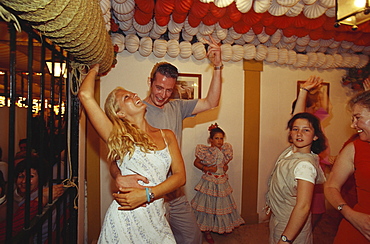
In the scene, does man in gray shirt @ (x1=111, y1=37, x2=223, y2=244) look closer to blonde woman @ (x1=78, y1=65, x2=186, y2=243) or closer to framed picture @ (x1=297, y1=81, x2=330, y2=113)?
blonde woman @ (x1=78, y1=65, x2=186, y2=243)

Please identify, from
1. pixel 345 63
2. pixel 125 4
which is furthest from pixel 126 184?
pixel 345 63

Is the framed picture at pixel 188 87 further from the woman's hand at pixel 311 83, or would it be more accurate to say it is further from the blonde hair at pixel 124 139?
the blonde hair at pixel 124 139

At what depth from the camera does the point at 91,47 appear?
1462 mm

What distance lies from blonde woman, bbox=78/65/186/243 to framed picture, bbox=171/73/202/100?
83.5 inches

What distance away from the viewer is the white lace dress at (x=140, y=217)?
53.7 inches

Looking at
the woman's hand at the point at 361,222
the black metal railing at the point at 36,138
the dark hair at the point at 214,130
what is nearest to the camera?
the black metal railing at the point at 36,138

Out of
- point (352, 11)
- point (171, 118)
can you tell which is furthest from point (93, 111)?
point (352, 11)

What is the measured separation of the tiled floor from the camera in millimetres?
3410

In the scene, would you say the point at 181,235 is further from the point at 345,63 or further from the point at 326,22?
the point at 345,63

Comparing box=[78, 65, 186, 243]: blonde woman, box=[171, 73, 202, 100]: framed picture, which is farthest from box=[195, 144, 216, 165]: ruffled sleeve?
box=[78, 65, 186, 243]: blonde woman

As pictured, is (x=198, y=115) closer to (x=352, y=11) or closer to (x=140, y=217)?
(x=352, y=11)

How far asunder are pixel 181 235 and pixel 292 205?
1.10 meters

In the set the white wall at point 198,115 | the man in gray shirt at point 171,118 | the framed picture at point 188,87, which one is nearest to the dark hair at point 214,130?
the white wall at point 198,115

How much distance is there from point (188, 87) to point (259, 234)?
93.9 inches
